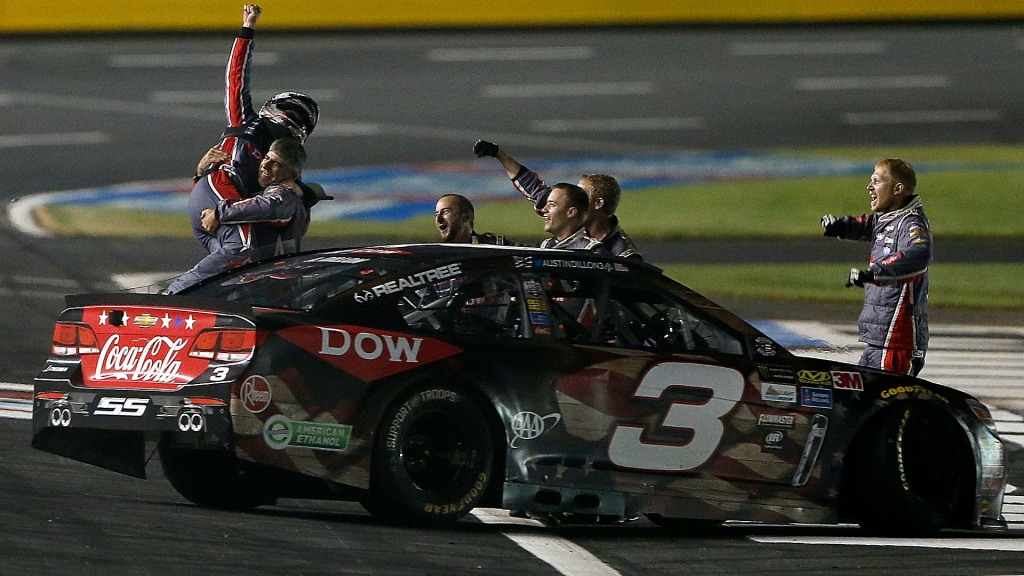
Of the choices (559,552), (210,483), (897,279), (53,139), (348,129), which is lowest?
(559,552)

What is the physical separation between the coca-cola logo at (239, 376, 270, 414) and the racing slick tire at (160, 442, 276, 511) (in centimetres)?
83

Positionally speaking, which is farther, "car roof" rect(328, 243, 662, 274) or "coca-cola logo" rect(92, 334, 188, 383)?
"car roof" rect(328, 243, 662, 274)

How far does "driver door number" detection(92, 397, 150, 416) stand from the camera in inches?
285

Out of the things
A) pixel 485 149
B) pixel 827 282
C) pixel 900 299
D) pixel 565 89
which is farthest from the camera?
pixel 565 89

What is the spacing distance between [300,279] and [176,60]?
65.7ft

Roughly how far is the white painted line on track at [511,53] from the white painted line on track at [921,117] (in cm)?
433

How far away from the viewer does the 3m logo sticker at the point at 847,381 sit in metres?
8.27

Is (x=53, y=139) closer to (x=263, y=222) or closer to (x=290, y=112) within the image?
(x=290, y=112)

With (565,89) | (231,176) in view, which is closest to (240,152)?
(231,176)

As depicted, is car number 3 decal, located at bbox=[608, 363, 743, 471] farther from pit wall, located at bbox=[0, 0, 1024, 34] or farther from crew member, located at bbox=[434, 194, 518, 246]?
pit wall, located at bbox=[0, 0, 1024, 34]

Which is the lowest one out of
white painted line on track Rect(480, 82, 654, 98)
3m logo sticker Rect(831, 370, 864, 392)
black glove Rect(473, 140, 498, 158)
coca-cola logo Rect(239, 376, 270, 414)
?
coca-cola logo Rect(239, 376, 270, 414)

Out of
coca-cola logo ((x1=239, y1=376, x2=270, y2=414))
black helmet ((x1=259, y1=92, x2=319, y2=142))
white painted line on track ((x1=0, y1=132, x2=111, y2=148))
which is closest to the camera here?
coca-cola logo ((x1=239, y1=376, x2=270, y2=414))

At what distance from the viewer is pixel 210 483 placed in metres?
7.96

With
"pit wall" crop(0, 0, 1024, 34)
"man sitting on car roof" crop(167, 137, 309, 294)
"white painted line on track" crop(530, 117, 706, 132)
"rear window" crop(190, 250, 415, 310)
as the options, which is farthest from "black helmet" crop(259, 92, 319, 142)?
"pit wall" crop(0, 0, 1024, 34)
